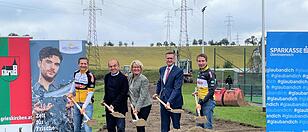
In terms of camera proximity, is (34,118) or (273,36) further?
(34,118)

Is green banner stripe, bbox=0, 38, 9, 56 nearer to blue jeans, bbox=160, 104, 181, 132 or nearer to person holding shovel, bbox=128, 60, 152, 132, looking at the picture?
person holding shovel, bbox=128, 60, 152, 132

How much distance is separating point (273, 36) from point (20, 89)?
4.29m

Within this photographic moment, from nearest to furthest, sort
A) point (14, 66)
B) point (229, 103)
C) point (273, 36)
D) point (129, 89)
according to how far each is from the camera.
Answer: point (273, 36) → point (14, 66) → point (129, 89) → point (229, 103)

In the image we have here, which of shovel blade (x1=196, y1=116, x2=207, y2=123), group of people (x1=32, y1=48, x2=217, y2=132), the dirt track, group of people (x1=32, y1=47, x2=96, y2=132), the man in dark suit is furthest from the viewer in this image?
the dirt track

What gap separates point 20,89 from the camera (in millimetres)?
10031

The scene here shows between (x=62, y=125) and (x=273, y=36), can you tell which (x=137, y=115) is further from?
(x=273, y=36)

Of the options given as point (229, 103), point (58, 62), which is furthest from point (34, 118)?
point (229, 103)

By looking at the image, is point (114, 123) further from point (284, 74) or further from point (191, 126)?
point (191, 126)

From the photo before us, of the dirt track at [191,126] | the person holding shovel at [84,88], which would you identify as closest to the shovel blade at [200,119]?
the person holding shovel at [84,88]

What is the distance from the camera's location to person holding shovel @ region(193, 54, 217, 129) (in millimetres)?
9742

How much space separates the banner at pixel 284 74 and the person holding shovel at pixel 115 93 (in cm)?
254

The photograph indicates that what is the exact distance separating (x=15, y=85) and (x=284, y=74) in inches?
174

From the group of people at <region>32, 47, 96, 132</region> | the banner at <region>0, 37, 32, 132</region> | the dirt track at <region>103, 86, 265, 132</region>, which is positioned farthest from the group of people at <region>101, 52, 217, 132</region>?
the dirt track at <region>103, 86, 265, 132</region>

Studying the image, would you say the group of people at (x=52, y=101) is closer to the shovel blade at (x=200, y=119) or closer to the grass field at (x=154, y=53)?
the shovel blade at (x=200, y=119)
